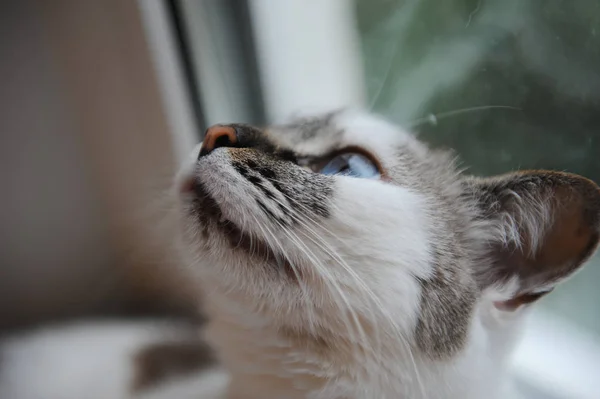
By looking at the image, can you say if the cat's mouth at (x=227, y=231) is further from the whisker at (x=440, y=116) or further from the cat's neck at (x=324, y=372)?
the whisker at (x=440, y=116)

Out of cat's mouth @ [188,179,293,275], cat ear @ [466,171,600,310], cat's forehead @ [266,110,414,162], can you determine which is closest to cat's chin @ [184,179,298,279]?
cat's mouth @ [188,179,293,275]

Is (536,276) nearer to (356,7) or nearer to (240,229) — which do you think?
(240,229)

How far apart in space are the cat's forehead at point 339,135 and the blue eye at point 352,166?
1 centimetres

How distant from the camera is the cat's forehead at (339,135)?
60 centimetres

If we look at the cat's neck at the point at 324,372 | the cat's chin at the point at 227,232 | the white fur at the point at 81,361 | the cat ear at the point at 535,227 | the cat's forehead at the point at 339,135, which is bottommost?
the white fur at the point at 81,361

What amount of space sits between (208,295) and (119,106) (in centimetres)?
35

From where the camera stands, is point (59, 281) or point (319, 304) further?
point (59, 281)

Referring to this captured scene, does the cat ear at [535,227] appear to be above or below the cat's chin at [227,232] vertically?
below

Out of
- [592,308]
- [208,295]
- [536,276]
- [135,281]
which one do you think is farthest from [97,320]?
[592,308]

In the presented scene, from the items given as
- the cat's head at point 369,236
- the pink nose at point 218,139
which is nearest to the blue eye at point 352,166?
the cat's head at point 369,236

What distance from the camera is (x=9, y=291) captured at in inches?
28.2

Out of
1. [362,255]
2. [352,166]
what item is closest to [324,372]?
[362,255]

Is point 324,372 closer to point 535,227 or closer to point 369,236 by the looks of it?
point 369,236

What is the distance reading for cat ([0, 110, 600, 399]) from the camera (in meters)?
0.48
